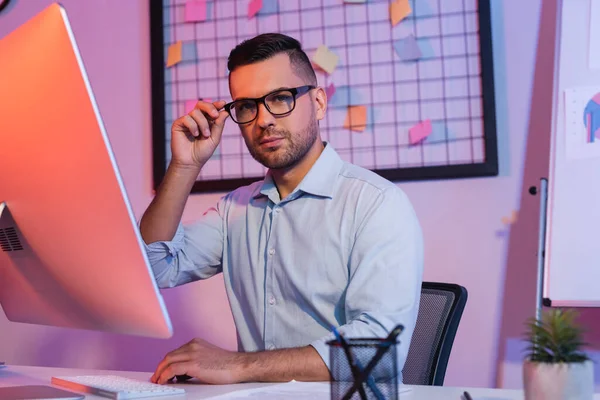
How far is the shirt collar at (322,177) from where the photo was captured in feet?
5.45

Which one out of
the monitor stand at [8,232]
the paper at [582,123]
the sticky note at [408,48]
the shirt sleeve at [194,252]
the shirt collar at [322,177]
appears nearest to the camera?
the monitor stand at [8,232]

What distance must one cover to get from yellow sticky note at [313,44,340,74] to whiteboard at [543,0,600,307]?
67 cm

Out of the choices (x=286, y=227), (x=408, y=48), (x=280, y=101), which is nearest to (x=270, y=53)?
(x=280, y=101)

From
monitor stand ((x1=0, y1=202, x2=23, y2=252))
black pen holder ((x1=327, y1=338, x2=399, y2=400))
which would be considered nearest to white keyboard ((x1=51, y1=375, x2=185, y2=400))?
monitor stand ((x1=0, y1=202, x2=23, y2=252))

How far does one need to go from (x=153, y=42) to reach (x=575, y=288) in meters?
1.56

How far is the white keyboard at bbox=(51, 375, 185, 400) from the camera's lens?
1102 mm

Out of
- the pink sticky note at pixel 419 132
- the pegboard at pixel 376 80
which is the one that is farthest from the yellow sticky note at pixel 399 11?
the pink sticky note at pixel 419 132

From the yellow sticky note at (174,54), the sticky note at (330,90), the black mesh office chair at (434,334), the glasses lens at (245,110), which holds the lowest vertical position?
the black mesh office chair at (434,334)

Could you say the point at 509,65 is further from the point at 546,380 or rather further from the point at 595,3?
the point at 546,380

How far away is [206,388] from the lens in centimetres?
121

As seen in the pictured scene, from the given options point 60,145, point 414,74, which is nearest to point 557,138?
point 414,74

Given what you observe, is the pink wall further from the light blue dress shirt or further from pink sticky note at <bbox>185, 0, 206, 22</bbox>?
pink sticky note at <bbox>185, 0, 206, 22</bbox>

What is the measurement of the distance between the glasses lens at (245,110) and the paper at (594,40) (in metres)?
0.92

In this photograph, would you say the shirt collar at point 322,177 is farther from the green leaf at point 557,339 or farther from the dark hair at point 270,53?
the green leaf at point 557,339
